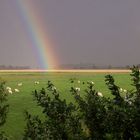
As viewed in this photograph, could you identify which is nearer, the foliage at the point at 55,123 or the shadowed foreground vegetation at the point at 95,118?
the shadowed foreground vegetation at the point at 95,118

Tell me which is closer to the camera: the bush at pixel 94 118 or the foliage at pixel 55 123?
the bush at pixel 94 118

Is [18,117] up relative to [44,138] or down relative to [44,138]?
down

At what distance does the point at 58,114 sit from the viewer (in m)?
5.42

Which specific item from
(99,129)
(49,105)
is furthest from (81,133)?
(49,105)

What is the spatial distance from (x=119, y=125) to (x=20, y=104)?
23.2 m

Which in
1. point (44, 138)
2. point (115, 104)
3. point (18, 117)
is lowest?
point (18, 117)

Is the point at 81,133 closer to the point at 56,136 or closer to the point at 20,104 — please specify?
the point at 56,136

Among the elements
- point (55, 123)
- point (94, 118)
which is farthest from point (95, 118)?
point (55, 123)

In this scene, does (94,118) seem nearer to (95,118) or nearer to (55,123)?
(95,118)

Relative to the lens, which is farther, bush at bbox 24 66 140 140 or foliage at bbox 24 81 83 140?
foliage at bbox 24 81 83 140

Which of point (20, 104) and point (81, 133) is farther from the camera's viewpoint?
point (20, 104)

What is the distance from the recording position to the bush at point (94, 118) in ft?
15.9

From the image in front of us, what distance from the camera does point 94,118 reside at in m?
5.32

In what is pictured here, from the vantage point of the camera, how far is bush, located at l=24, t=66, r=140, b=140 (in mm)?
4840
